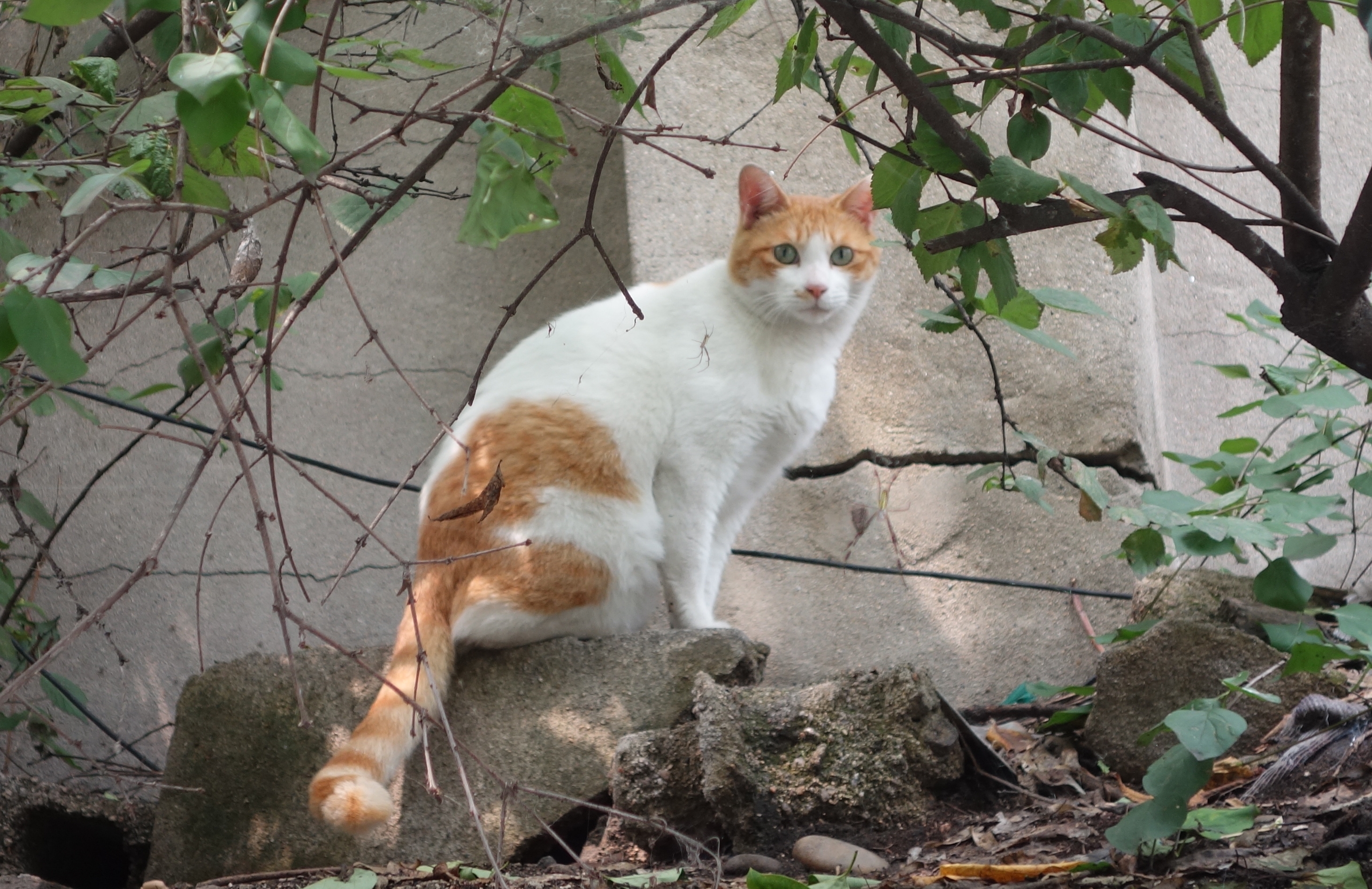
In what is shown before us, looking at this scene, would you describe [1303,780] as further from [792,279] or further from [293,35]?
[293,35]

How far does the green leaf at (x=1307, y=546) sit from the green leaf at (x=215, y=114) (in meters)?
1.63

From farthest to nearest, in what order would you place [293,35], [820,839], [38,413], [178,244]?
[293,35]
[38,413]
[820,839]
[178,244]

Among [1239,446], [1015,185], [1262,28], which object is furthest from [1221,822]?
[1239,446]

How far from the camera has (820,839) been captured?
1.90 meters

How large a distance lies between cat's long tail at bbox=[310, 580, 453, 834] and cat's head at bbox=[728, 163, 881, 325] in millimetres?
1167

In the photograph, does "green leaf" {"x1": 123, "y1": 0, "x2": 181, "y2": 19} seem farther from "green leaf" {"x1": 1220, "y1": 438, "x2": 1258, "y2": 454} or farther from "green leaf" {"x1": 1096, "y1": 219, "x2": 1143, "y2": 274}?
"green leaf" {"x1": 1220, "y1": 438, "x2": 1258, "y2": 454}

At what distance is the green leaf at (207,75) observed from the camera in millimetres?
789

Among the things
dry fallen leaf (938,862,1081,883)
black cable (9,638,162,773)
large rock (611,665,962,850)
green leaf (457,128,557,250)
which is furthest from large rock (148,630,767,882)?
green leaf (457,128,557,250)

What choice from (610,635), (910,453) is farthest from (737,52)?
(610,635)

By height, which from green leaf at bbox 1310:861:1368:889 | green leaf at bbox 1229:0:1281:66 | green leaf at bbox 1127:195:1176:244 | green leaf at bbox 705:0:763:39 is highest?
green leaf at bbox 705:0:763:39

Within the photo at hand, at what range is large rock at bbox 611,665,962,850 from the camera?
1.97 metres

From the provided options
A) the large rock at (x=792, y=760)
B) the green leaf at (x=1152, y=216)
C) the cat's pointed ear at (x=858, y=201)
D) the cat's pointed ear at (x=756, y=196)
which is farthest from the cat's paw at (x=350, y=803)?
the cat's pointed ear at (x=858, y=201)

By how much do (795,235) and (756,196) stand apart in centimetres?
15

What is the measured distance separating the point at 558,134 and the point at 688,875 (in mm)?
1220
